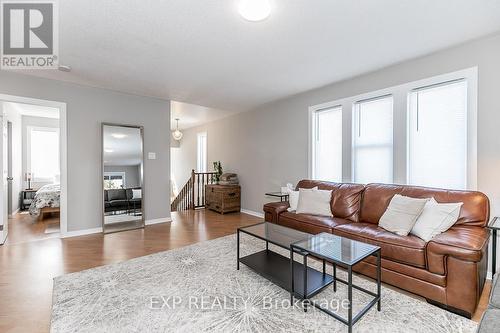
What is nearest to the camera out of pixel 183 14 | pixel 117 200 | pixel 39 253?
pixel 183 14

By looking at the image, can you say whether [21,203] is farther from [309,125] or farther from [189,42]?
[309,125]

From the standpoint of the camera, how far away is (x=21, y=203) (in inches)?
228

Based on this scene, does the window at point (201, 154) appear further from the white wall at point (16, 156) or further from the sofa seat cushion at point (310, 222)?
the sofa seat cushion at point (310, 222)

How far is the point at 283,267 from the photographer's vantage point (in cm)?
234

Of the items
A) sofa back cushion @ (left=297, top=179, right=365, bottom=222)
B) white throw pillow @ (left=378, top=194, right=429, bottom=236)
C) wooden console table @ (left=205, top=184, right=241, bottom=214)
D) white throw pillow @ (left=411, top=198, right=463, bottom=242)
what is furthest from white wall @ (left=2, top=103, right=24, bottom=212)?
white throw pillow @ (left=411, top=198, right=463, bottom=242)

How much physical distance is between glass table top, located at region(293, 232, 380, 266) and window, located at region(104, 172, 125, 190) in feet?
11.9

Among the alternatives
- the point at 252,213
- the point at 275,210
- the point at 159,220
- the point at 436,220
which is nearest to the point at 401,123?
the point at 436,220

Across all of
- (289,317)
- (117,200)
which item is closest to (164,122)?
(117,200)

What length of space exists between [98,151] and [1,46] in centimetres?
187

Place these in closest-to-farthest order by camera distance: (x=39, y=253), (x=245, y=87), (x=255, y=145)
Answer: (x=39, y=253), (x=245, y=87), (x=255, y=145)

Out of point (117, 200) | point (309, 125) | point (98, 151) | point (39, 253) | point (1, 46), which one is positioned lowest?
point (39, 253)

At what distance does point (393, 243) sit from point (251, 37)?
8.05 ft

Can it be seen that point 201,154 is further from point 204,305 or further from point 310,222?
point 204,305

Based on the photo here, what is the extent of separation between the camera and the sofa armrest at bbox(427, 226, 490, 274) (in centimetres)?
179
